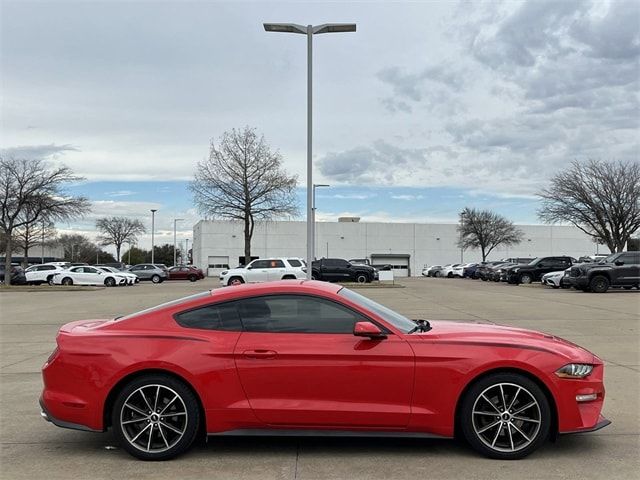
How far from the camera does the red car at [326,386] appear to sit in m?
4.55

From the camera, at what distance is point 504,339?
4.78 m

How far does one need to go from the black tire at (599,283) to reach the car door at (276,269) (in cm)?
1424

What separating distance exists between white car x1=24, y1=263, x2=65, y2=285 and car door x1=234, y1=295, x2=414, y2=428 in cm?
3734

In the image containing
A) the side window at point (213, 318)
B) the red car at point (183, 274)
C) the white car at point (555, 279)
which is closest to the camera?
the side window at point (213, 318)

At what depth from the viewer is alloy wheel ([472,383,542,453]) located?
15.0 ft

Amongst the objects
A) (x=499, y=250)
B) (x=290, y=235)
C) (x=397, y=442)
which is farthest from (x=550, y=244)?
(x=397, y=442)

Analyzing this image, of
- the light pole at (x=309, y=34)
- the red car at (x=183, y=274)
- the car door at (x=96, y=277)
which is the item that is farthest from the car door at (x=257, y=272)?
the red car at (x=183, y=274)

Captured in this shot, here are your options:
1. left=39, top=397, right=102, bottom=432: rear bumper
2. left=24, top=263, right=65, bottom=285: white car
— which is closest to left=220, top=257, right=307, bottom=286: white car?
left=24, top=263, right=65, bottom=285: white car

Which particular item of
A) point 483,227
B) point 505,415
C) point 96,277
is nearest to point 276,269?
point 96,277

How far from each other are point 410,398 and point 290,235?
281ft

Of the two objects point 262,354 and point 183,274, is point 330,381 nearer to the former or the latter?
point 262,354

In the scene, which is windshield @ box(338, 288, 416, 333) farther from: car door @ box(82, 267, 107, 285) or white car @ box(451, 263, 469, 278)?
white car @ box(451, 263, 469, 278)

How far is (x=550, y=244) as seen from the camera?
97688 millimetres

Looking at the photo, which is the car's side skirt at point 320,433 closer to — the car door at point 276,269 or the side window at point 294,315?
the side window at point 294,315
